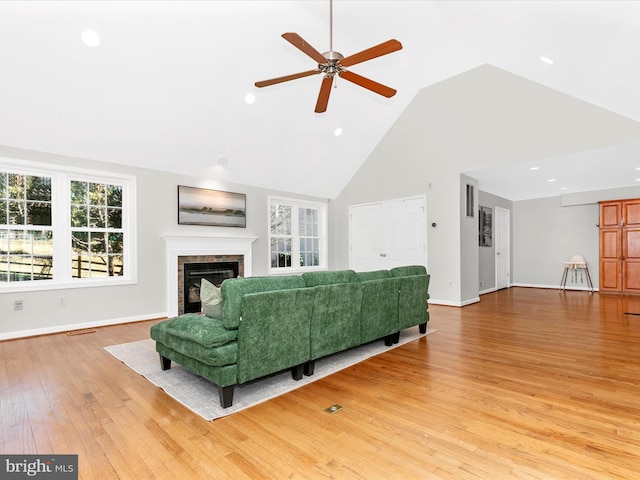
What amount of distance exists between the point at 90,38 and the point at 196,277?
3738mm

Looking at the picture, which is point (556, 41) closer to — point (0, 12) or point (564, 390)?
point (564, 390)

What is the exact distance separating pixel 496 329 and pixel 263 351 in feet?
11.7

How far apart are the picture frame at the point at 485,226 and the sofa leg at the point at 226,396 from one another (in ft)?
24.5

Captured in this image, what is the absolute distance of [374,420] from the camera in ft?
7.43

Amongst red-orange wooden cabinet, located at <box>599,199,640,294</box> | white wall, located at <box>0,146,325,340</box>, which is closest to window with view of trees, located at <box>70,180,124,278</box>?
white wall, located at <box>0,146,325,340</box>

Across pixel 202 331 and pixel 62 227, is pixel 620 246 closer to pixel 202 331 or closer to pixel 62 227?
pixel 202 331

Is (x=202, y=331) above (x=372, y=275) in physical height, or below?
below

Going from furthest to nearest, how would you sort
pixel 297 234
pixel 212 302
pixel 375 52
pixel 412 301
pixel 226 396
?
pixel 297 234
pixel 412 301
pixel 375 52
pixel 212 302
pixel 226 396

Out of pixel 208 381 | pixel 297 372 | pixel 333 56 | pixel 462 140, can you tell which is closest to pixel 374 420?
pixel 297 372

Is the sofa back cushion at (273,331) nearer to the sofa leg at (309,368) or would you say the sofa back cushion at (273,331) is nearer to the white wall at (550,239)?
the sofa leg at (309,368)

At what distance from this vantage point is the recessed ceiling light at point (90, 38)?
12.0 feet

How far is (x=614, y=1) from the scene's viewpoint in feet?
8.91

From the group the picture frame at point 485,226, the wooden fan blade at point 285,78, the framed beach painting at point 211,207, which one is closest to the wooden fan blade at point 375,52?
the wooden fan blade at point 285,78

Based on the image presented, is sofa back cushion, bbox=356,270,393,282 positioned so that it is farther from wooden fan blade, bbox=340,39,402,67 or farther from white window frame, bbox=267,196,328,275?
white window frame, bbox=267,196,328,275
